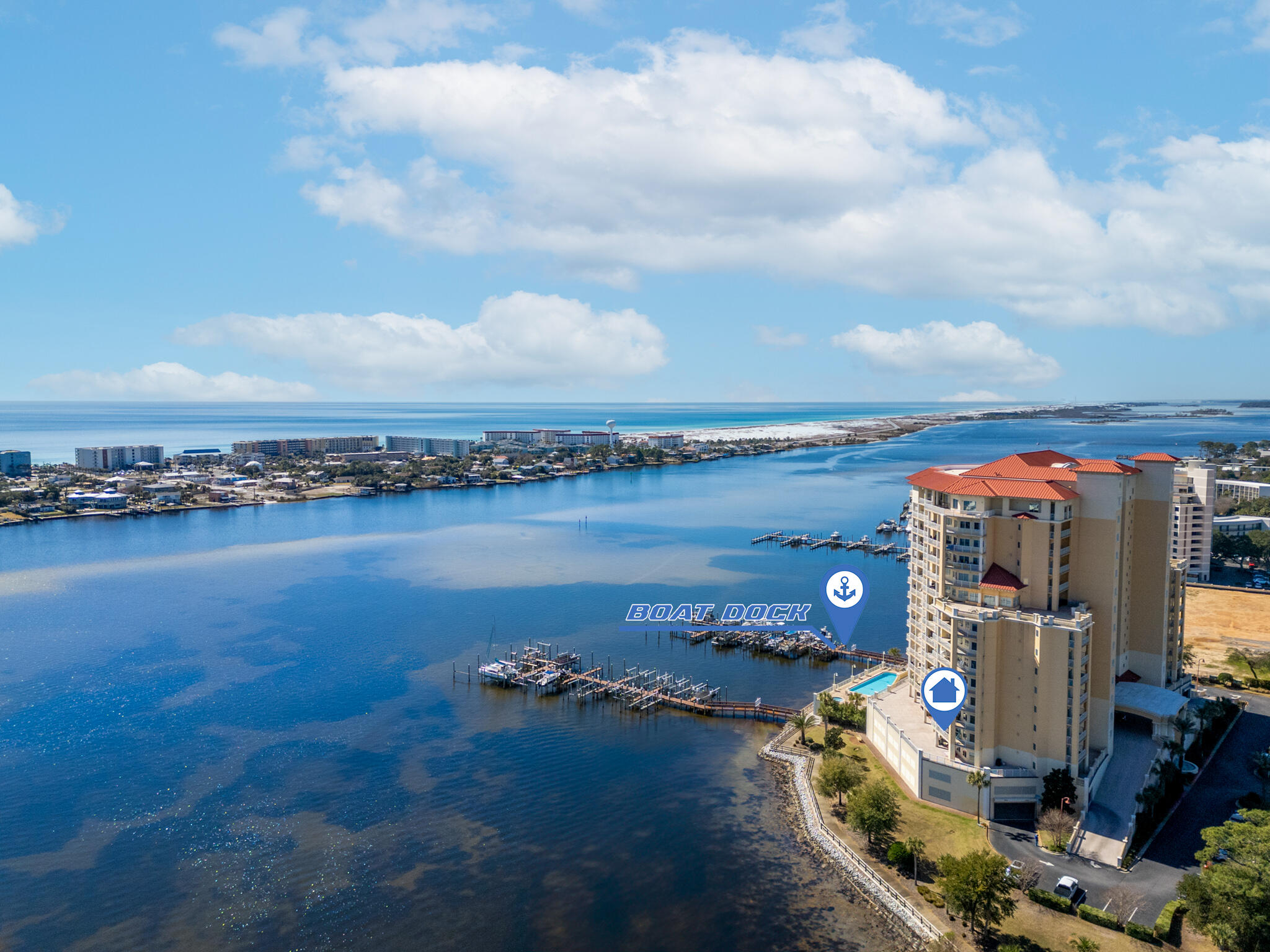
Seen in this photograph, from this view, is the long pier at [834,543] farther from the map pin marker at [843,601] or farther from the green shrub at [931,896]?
the green shrub at [931,896]

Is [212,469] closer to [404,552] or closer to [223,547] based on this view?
[223,547]

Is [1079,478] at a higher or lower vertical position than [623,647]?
higher

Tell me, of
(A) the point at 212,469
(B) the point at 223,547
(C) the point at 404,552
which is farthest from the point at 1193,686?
(A) the point at 212,469

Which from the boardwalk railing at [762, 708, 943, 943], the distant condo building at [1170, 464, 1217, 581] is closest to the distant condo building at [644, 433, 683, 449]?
the distant condo building at [1170, 464, 1217, 581]

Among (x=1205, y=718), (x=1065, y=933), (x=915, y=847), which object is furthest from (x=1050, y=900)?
(x=1205, y=718)

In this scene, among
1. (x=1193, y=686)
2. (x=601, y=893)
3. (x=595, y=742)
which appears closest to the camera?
(x=601, y=893)

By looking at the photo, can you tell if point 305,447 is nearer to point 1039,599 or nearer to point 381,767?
point 381,767

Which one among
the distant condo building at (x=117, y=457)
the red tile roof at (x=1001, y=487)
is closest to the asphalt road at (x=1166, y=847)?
the red tile roof at (x=1001, y=487)
